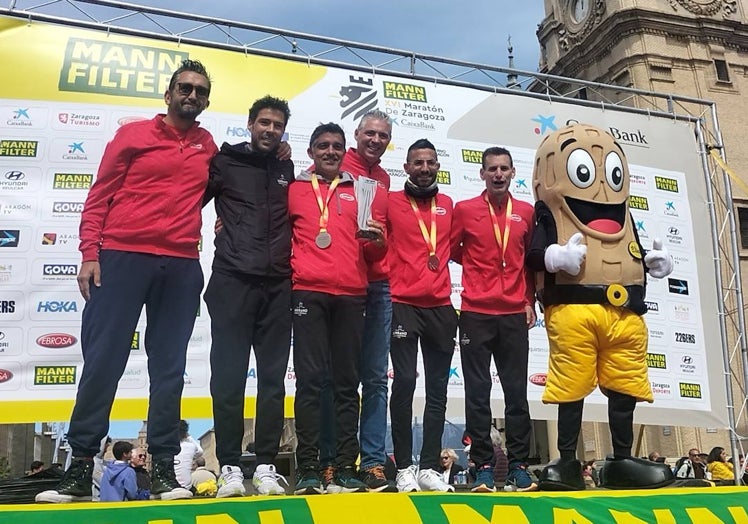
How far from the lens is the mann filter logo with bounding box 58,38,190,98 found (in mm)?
5570

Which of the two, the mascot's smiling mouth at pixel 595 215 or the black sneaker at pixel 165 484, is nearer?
the black sneaker at pixel 165 484

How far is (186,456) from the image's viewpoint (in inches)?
206

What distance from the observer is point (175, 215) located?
11.2 ft

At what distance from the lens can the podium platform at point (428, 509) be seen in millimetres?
2473

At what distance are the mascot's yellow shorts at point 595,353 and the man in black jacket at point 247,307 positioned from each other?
137 centimetres

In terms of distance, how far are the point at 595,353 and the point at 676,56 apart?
1499cm

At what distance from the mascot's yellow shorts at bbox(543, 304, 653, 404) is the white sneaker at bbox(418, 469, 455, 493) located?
67 cm

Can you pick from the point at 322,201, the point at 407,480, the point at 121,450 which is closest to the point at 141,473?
the point at 121,450

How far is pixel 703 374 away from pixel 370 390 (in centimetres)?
487

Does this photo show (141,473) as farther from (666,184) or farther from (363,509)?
(666,184)

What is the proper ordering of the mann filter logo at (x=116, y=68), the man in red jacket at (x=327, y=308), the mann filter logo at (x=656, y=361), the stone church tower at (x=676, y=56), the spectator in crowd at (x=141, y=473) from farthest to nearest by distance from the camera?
the stone church tower at (x=676, y=56) < the mann filter logo at (x=656, y=361) < the mann filter logo at (x=116, y=68) < the spectator in crowd at (x=141, y=473) < the man in red jacket at (x=327, y=308)

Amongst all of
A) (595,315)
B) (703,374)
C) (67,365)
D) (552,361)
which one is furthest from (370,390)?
(703,374)

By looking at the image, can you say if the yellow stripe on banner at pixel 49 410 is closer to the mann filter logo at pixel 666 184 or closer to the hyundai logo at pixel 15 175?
the hyundai logo at pixel 15 175

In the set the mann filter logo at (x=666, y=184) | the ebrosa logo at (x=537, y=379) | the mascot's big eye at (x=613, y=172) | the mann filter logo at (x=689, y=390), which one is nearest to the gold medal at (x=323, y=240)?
the mascot's big eye at (x=613, y=172)
